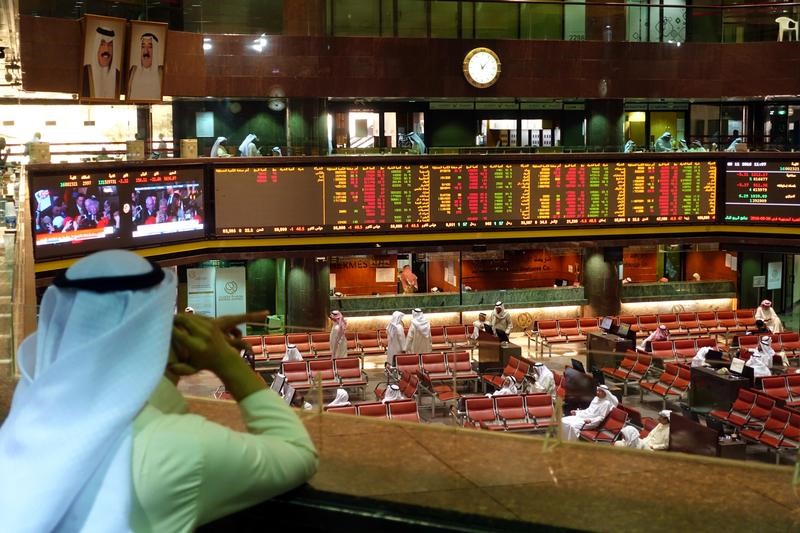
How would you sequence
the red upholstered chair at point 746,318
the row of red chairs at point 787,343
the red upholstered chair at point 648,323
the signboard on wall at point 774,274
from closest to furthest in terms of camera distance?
1. the row of red chairs at point 787,343
2. the red upholstered chair at point 648,323
3. the red upholstered chair at point 746,318
4. the signboard on wall at point 774,274

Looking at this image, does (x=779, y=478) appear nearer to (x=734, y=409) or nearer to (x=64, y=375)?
(x=64, y=375)

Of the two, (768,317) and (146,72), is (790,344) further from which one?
(146,72)

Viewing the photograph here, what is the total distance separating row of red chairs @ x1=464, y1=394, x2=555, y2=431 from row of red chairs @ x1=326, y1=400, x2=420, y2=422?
60 centimetres

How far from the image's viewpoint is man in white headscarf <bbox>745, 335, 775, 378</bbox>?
1261 cm

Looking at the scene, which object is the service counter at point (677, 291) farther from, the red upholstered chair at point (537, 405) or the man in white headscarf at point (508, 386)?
the red upholstered chair at point (537, 405)

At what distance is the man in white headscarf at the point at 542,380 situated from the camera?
1314 centimetres

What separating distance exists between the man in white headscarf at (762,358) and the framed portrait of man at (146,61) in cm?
914

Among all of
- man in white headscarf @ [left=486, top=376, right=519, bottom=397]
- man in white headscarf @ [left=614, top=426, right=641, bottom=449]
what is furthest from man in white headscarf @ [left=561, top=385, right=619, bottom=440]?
man in white headscarf @ [left=486, top=376, right=519, bottom=397]

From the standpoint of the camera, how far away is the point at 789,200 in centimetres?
1828

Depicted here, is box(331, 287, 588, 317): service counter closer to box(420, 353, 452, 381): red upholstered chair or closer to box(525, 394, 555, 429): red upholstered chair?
box(420, 353, 452, 381): red upholstered chair

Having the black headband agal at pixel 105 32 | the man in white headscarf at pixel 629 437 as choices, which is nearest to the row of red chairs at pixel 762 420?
the man in white headscarf at pixel 629 437

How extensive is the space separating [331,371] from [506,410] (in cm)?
321

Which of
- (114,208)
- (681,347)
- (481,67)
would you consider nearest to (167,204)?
(114,208)

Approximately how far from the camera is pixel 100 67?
14234 mm
